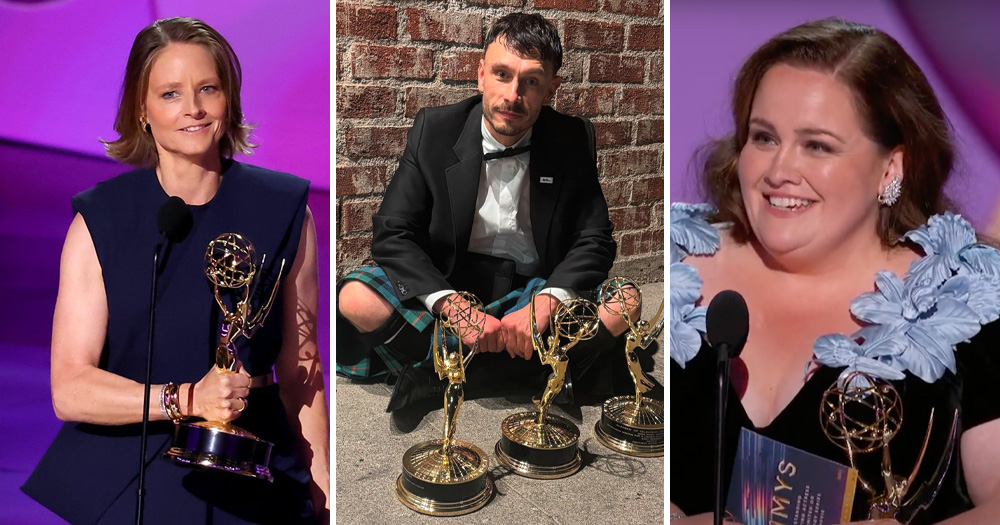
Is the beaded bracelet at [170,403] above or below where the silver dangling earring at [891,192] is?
below

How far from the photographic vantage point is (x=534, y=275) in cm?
206

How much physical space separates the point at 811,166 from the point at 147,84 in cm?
179

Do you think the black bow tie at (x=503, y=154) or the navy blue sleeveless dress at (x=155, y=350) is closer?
the navy blue sleeveless dress at (x=155, y=350)

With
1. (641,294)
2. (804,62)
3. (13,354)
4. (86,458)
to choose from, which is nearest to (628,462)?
(641,294)

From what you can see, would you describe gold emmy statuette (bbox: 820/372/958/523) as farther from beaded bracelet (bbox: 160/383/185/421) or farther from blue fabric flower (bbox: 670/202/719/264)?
beaded bracelet (bbox: 160/383/185/421)

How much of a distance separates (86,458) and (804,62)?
2.21 m

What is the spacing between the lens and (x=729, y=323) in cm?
173

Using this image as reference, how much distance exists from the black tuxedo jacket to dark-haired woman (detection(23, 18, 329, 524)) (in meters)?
0.33

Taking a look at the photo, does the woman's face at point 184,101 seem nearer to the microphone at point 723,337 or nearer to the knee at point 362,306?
the knee at point 362,306

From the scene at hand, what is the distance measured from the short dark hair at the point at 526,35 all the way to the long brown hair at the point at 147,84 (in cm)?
71

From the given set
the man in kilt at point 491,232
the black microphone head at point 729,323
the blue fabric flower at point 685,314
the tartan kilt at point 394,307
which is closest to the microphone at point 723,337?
the black microphone head at point 729,323

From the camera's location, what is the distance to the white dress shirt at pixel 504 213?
2.02 meters

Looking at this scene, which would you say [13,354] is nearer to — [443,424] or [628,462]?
[443,424]

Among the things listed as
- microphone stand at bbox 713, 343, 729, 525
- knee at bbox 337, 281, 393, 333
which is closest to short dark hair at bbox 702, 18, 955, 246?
microphone stand at bbox 713, 343, 729, 525
